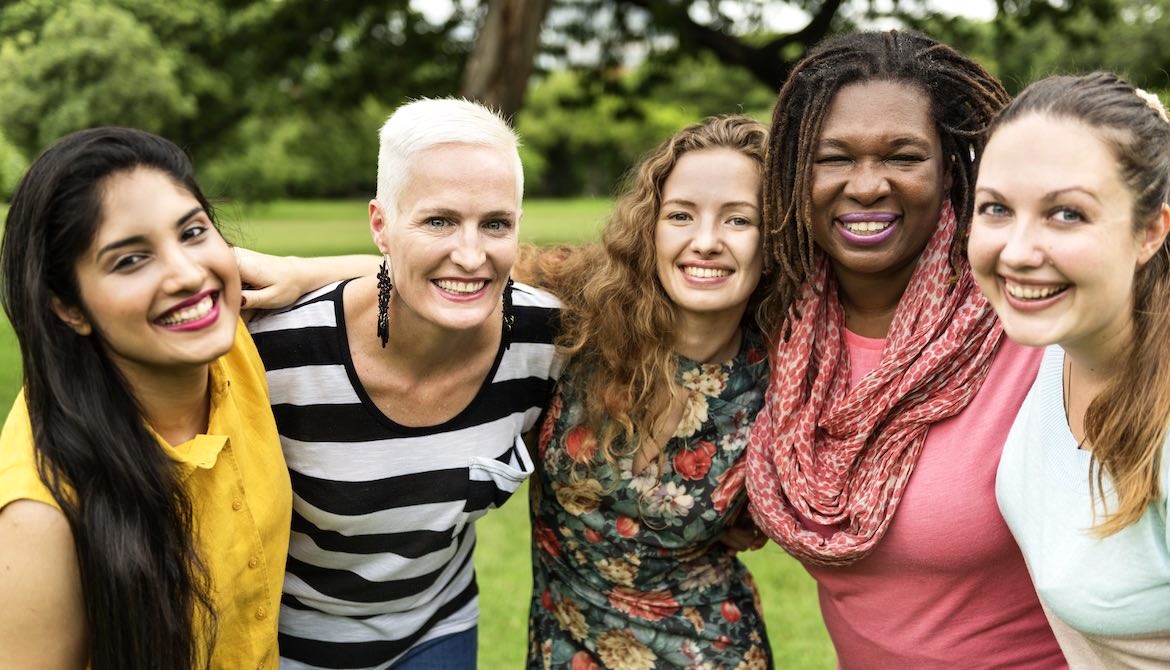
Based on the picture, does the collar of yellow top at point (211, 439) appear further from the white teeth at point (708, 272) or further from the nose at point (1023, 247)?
the nose at point (1023, 247)

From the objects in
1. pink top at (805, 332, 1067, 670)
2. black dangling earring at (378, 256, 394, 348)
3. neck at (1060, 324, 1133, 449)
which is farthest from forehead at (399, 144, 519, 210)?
neck at (1060, 324, 1133, 449)

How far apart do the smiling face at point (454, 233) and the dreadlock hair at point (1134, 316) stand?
129 cm

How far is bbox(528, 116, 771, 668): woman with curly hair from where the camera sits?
119 inches

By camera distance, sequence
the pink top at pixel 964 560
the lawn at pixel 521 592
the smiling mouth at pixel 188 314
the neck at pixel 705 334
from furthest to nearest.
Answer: the lawn at pixel 521 592
the neck at pixel 705 334
the pink top at pixel 964 560
the smiling mouth at pixel 188 314

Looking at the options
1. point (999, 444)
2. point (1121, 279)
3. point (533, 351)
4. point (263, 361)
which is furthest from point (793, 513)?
point (263, 361)

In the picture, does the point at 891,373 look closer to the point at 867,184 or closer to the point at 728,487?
the point at 867,184

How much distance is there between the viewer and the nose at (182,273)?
2.20 m

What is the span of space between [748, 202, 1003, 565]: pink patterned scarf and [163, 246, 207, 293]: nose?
5.24ft

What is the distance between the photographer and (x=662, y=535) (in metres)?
3.05

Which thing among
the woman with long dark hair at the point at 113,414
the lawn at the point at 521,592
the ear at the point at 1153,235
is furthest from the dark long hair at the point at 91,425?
the ear at the point at 1153,235

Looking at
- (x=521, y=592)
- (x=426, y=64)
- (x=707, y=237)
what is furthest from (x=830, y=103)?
(x=426, y=64)

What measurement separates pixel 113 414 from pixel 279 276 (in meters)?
0.76

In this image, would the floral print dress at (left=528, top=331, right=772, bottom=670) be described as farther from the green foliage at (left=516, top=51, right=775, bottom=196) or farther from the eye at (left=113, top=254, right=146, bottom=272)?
the green foliage at (left=516, top=51, right=775, bottom=196)

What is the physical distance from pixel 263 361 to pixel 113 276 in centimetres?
70
